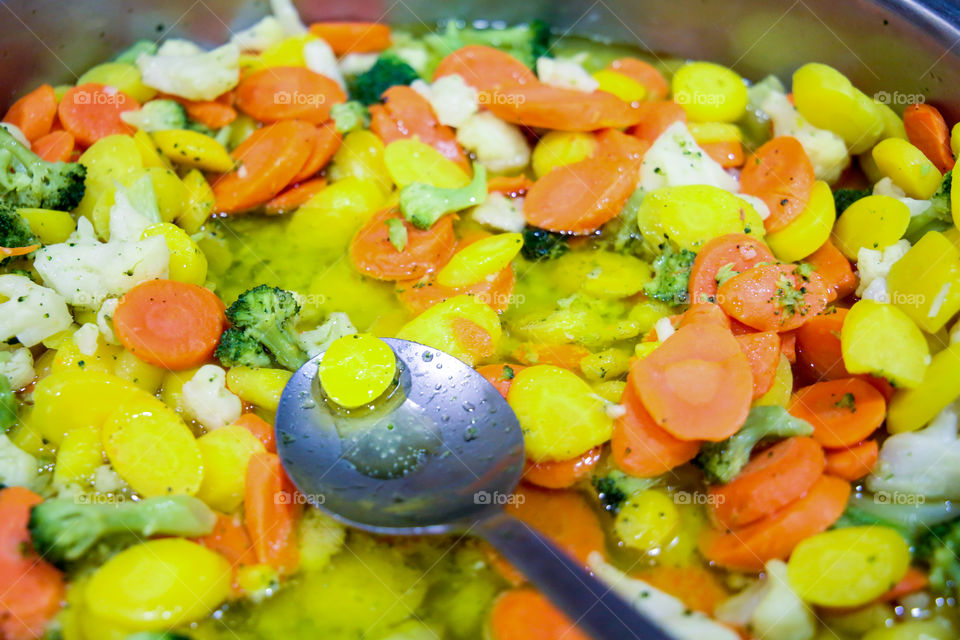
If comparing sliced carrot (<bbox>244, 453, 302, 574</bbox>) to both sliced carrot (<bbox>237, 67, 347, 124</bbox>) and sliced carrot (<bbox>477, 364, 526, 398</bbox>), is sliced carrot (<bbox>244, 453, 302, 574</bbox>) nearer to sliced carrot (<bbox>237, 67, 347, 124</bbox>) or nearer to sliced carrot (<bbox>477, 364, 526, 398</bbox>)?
sliced carrot (<bbox>477, 364, 526, 398</bbox>)

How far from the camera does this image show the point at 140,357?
7.70 feet

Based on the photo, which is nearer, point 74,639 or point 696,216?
point 74,639

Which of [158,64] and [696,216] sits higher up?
[696,216]

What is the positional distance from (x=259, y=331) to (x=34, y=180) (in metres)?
0.97

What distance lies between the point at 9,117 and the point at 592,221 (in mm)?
2148

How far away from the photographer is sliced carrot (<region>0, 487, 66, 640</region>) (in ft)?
6.21

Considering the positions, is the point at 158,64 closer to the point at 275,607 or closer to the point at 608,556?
the point at 275,607

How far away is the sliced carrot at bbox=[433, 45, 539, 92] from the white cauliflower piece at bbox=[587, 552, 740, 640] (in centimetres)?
191

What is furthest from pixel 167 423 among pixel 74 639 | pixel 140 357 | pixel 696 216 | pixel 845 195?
pixel 845 195

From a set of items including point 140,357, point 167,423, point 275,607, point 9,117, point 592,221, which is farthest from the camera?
point 9,117

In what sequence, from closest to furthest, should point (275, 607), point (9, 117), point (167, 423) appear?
point (275, 607)
point (167, 423)
point (9, 117)

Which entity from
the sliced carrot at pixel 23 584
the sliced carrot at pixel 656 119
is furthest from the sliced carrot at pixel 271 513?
the sliced carrot at pixel 656 119

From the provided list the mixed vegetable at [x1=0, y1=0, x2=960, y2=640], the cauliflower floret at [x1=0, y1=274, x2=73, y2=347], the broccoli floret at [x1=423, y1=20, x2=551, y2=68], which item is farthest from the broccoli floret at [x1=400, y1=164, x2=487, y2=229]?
the cauliflower floret at [x1=0, y1=274, x2=73, y2=347]

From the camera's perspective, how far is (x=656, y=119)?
121 inches
